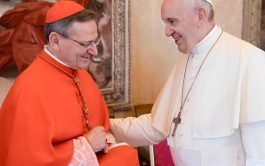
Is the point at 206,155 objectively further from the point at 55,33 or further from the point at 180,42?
the point at 55,33

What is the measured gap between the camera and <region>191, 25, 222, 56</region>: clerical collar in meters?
2.25

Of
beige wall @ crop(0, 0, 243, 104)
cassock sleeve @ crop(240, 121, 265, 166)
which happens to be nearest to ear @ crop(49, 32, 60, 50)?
cassock sleeve @ crop(240, 121, 265, 166)

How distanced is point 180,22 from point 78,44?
52cm

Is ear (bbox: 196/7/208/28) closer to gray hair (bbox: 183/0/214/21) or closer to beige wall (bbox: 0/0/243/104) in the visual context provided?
gray hair (bbox: 183/0/214/21)

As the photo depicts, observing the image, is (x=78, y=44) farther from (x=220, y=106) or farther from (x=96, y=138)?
(x=220, y=106)

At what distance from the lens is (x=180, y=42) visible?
2246 mm

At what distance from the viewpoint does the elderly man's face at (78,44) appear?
2023 mm

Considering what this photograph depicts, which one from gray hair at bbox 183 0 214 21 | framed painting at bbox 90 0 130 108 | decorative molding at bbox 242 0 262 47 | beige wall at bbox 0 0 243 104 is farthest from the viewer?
decorative molding at bbox 242 0 262 47

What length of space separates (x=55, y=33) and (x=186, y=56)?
0.84 metres

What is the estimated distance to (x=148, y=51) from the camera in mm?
3852

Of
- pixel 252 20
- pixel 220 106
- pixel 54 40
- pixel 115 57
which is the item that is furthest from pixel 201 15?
pixel 252 20

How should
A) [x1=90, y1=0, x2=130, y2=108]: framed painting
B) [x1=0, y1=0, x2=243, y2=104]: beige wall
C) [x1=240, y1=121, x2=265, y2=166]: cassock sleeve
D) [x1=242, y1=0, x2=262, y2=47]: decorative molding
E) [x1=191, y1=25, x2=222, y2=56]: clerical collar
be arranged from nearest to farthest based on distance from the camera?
[x1=240, y1=121, x2=265, y2=166]: cassock sleeve
[x1=191, y1=25, x2=222, y2=56]: clerical collar
[x1=90, y1=0, x2=130, y2=108]: framed painting
[x1=0, y1=0, x2=243, y2=104]: beige wall
[x1=242, y1=0, x2=262, y2=47]: decorative molding

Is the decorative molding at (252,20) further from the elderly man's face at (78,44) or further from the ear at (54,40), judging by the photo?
the ear at (54,40)

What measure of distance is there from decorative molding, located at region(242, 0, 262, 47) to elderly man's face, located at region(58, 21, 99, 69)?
2.45 meters
